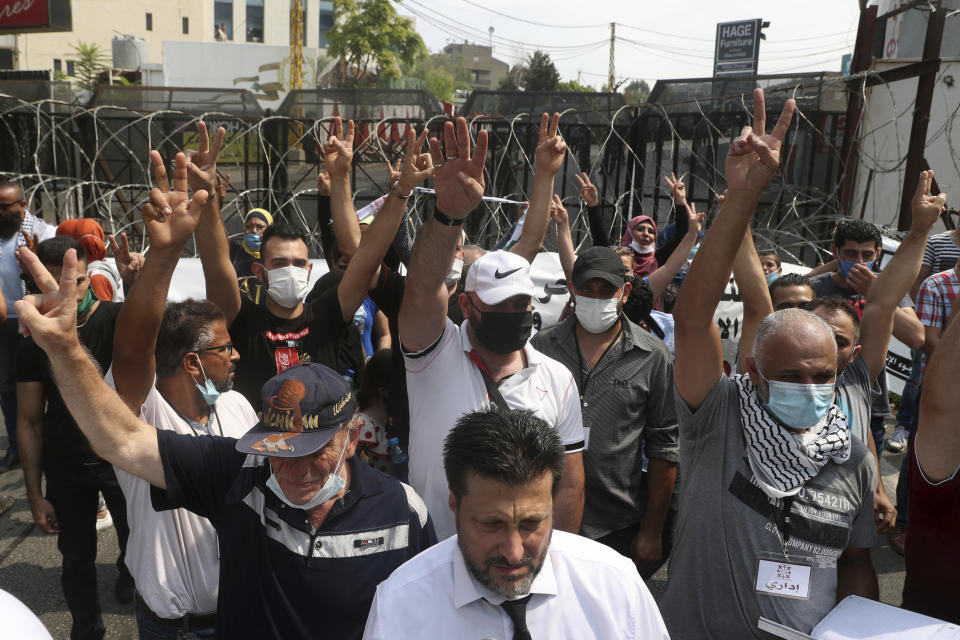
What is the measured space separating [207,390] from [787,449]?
69.0 inches

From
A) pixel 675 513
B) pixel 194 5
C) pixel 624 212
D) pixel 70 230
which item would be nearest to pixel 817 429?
pixel 675 513

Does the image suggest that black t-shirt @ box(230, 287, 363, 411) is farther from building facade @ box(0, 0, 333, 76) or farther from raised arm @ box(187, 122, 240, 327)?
building facade @ box(0, 0, 333, 76)

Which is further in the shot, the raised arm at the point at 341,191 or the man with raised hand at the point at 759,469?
the raised arm at the point at 341,191

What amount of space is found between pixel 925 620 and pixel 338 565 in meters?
1.37

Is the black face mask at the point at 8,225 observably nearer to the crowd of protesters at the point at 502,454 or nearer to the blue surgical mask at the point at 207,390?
the crowd of protesters at the point at 502,454

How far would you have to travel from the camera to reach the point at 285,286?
11.4 ft

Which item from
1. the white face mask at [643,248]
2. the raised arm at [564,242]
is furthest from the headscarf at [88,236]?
the white face mask at [643,248]

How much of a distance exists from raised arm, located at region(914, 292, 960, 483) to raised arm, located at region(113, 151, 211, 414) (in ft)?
6.73

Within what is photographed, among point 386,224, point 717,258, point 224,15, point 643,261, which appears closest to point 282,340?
point 386,224

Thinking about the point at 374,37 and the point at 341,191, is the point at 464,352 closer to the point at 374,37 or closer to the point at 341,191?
the point at 341,191

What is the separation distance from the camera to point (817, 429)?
2150 mm

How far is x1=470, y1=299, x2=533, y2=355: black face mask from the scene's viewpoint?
261 cm

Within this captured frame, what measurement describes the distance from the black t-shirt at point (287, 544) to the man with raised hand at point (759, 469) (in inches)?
30.7

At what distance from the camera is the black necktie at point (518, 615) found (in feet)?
5.08
